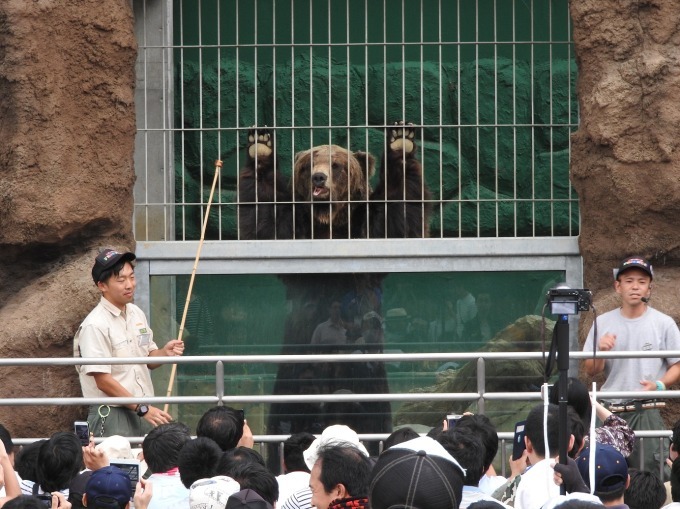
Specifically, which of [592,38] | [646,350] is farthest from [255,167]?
[646,350]

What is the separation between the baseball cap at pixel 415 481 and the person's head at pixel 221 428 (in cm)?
261

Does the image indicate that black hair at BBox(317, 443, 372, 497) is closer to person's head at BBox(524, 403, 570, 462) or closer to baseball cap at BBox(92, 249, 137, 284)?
person's head at BBox(524, 403, 570, 462)

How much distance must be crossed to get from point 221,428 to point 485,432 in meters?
1.33

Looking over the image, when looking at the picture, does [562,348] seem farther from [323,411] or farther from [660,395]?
[323,411]

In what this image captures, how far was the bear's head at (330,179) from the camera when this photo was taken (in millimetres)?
10469

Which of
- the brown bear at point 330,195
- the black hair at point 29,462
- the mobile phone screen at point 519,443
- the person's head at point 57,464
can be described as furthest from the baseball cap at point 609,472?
the brown bear at point 330,195

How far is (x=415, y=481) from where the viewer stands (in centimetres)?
386

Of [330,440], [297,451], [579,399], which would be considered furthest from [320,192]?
[330,440]

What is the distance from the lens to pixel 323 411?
8.73m

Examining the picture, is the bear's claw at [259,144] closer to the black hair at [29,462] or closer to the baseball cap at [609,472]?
the black hair at [29,462]

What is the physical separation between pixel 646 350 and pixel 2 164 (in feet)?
16.4

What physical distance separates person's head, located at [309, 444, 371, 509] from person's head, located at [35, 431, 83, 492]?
1.46 m

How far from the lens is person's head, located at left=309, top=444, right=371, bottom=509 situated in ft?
16.4

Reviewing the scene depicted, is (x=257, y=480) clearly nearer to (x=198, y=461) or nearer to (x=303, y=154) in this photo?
(x=198, y=461)
